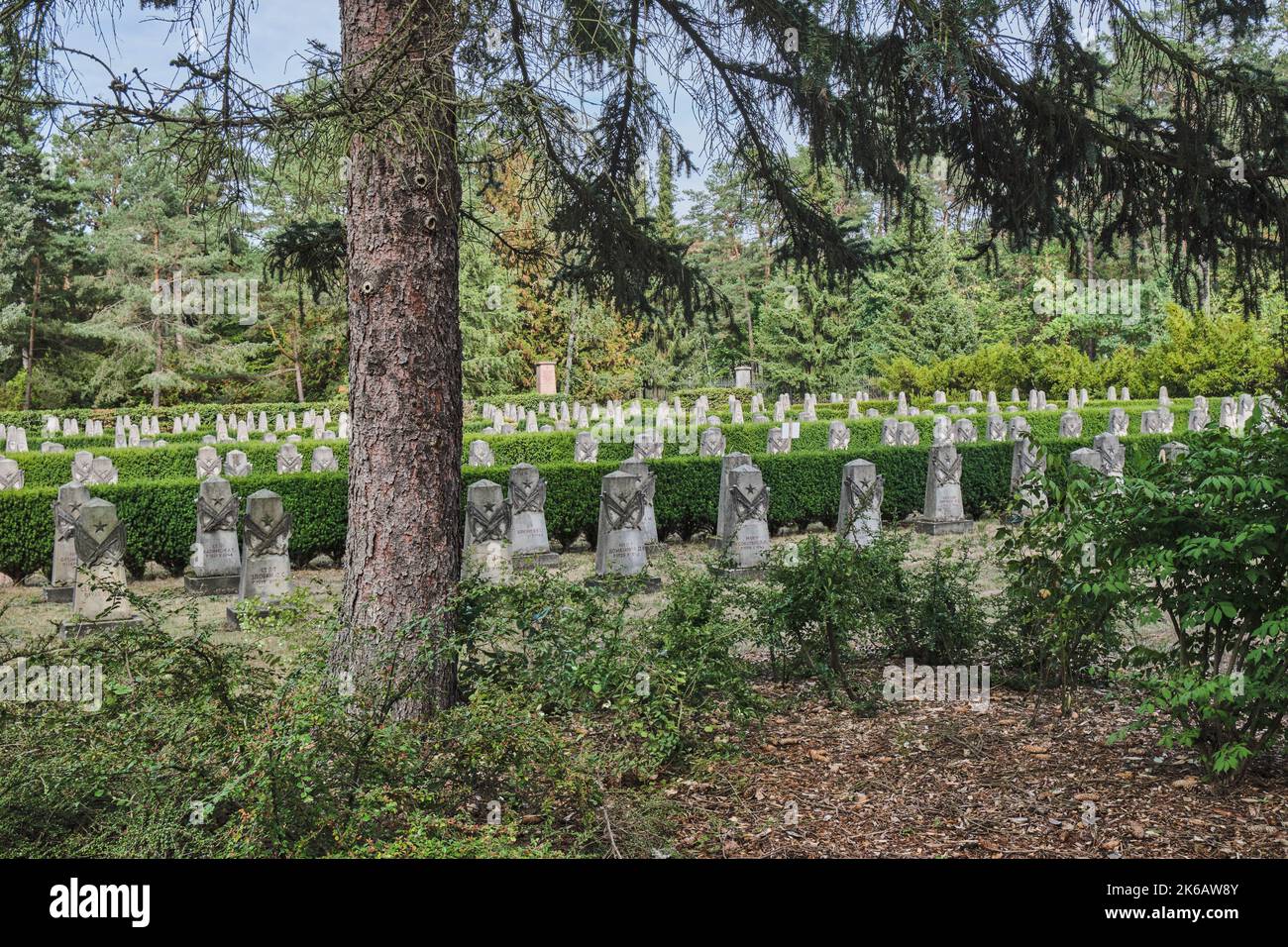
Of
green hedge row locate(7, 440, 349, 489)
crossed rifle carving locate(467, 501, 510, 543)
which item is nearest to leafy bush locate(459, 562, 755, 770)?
crossed rifle carving locate(467, 501, 510, 543)

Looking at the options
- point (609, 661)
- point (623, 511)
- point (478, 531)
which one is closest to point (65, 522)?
point (478, 531)

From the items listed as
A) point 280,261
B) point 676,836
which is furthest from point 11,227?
point 676,836

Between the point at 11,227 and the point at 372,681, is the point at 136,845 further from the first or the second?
the point at 11,227

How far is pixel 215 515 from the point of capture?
966cm

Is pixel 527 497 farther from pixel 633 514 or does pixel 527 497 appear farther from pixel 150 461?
pixel 150 461

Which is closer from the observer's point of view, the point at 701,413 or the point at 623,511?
the point at 623,511

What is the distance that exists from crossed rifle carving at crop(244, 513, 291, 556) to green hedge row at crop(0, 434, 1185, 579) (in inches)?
39.7

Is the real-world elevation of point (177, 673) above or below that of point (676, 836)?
above

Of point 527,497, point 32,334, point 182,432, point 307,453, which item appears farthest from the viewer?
point 32,334

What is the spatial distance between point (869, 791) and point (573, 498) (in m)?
7.55

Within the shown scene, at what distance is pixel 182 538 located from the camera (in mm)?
10102

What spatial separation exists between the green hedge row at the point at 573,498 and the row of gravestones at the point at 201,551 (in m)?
0.46

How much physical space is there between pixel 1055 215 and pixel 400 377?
3.75m

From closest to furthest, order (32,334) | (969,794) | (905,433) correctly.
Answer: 1. (969,794)
2. (905,433)
3. (32,334)
